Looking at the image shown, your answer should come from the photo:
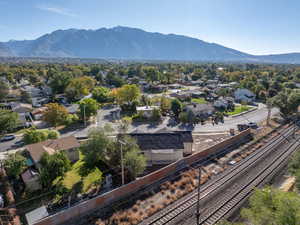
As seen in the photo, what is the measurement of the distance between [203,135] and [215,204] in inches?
833

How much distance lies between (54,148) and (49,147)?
→ 800mm

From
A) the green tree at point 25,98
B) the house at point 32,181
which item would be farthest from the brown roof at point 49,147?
the green tree at point 25,98

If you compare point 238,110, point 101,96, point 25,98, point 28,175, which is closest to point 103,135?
point 28,175

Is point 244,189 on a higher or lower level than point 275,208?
lower

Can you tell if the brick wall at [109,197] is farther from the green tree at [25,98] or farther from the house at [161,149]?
the green tree at [25,98]

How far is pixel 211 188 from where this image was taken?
2341cm

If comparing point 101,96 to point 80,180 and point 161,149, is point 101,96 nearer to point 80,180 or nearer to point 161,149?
point 161,149

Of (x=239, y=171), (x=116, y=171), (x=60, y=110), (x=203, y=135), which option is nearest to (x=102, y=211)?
(x=116, y=171)

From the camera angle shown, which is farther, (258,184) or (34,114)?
(34,114)

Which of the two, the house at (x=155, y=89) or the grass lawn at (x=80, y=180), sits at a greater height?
the house at (x=155, y=89)

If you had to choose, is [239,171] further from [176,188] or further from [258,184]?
[176,188]

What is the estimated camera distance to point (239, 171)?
27.2 meters

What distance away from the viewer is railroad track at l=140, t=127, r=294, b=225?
18.9 meters

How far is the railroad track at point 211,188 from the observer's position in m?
18.9
